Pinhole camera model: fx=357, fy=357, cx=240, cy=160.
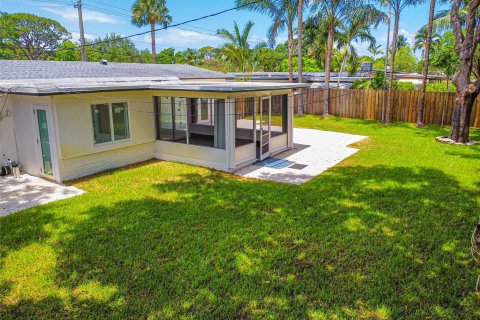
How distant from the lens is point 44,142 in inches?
355

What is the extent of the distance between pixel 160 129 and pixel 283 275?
25.0 ft

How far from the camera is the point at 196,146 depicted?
34.3 ft

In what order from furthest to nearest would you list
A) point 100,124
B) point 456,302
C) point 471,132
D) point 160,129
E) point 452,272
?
1. point 471,132
2. point 160,129
3. point 100,124
4. point 452,272
5. point 456,302

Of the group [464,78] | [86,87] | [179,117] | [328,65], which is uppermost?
[328,65]

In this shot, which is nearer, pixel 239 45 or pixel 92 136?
pixel 92 136

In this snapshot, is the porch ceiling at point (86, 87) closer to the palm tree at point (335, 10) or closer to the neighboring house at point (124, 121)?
the neighboring house at point (124, 121)

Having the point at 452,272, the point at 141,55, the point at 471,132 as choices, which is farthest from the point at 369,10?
the point at 141,55

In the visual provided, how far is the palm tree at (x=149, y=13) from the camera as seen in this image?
1092 inches

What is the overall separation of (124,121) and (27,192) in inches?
124

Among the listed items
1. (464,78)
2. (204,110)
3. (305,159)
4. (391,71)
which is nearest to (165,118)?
(204,110)

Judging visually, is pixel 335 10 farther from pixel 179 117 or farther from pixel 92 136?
pixel 92 136

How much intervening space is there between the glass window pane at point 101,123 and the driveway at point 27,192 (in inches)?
64.6

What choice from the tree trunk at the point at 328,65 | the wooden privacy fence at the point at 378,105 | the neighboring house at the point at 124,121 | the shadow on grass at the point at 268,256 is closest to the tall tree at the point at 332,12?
the tree trunk at the point at 328,65

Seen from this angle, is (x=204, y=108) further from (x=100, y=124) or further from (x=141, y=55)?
(x=141, y=55)
